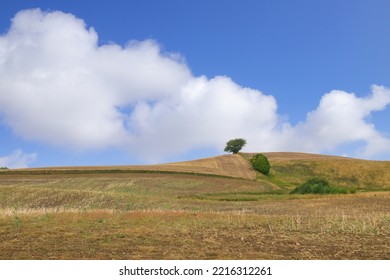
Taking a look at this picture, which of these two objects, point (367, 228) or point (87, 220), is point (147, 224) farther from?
point (367, 228)

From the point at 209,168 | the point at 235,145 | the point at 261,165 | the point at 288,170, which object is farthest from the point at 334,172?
the point at 235,145

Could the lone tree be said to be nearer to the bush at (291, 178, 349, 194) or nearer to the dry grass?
the bush at (291, 178, 349, 194)

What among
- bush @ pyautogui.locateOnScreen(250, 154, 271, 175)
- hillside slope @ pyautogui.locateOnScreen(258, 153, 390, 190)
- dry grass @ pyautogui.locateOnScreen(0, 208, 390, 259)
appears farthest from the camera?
bush @ pyautogui.locateOnScreen(250, 154, 271, 175)

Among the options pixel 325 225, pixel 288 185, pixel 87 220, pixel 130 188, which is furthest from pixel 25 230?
pixel 288 185

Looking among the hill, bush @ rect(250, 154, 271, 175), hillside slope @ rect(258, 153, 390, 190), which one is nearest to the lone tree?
the hill

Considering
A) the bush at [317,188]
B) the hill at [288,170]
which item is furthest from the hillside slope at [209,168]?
the bush at [317,188]

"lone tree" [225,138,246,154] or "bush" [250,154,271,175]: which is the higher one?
"lone tree" [225,138,246,154]

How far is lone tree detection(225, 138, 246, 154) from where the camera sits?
434 ft

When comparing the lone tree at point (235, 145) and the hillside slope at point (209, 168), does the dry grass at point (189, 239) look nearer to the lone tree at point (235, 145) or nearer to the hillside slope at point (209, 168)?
the hillside slope at point (209, 168)

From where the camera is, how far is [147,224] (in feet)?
74.2

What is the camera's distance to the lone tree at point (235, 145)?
132375 millimetres

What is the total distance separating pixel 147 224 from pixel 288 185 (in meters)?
76.6

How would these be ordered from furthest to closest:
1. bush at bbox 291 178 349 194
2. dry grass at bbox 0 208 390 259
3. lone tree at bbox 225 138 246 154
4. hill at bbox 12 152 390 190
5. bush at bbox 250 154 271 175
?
1. lone tree at bbox 225 138 246 154
2. bush at bbox 250 154 271 175
3. hill at bbox 12 152 390 190
4. bush at bbox 291 178 349 194
5. dry grass at bbox 0 208 390 259

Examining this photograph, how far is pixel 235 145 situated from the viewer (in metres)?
132
